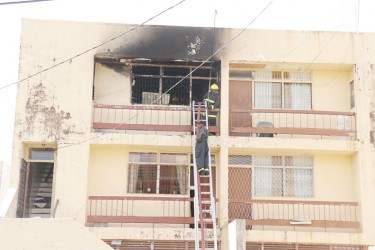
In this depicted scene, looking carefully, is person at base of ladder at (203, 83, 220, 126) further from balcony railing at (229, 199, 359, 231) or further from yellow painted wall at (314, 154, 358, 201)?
yellow painted wall at (314, 154, 358, 201)

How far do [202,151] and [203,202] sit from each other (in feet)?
4.65

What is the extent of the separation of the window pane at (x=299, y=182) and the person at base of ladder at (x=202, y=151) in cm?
299

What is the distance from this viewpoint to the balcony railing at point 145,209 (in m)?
17.4

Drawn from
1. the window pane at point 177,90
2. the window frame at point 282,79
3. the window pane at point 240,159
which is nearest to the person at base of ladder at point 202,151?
the window pane at point 240,159

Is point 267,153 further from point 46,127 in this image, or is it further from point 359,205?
point 46,127

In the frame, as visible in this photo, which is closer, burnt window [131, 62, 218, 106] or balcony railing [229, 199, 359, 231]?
balcony railing [229, 199, 359, 231]

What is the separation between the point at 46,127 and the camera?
17.8 m

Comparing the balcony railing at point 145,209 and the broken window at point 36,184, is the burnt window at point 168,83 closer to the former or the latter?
the balcony railing at point 145,209

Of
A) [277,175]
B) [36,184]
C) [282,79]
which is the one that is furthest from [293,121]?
[36,184]

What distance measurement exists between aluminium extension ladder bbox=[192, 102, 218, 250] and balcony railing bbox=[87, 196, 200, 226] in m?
0.47

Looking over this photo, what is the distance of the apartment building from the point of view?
57.7ft

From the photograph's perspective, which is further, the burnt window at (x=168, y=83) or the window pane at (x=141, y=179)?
the burnt window at (x=168, y=83)

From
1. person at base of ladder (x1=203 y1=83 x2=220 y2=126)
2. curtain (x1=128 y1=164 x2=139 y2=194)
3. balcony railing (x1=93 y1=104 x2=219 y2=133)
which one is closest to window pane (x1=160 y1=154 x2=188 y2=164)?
curtain (x1=128 y1=164 x2=139 y2=194)

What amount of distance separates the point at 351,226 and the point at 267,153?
3.08m
